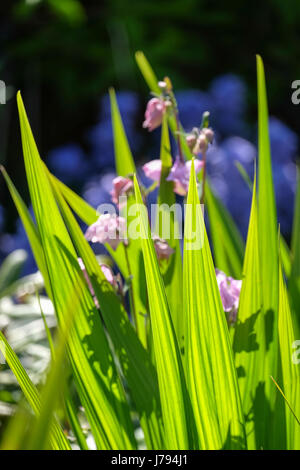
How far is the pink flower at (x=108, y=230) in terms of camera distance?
0.74 metres

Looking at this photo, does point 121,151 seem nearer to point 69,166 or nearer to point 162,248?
point 162,248

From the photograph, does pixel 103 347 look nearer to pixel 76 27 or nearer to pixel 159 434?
pixel 159 434

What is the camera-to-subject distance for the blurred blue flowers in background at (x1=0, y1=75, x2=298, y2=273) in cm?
217

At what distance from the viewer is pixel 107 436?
0.73 meters

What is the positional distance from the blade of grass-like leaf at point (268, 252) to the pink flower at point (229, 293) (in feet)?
0.12

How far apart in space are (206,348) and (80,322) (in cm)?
17

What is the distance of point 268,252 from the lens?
82cm

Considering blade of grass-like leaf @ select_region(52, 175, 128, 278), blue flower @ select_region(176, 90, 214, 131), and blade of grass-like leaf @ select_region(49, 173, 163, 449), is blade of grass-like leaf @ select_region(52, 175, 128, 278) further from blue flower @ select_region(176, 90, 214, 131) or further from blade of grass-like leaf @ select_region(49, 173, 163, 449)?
blue flower @ select_region(176, 90, 214, 131)

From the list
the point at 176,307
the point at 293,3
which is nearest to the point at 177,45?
the point at 293,3

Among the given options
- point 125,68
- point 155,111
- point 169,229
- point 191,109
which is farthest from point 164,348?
point 125,68

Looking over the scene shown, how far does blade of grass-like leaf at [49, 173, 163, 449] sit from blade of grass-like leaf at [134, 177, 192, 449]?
0.08m

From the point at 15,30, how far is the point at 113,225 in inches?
103

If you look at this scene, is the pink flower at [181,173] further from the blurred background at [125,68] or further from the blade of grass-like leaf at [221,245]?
the blurred background at [125,68]

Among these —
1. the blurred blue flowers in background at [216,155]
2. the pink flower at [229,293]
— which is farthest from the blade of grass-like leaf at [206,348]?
the blurred blue flowers in background at [216,155]
